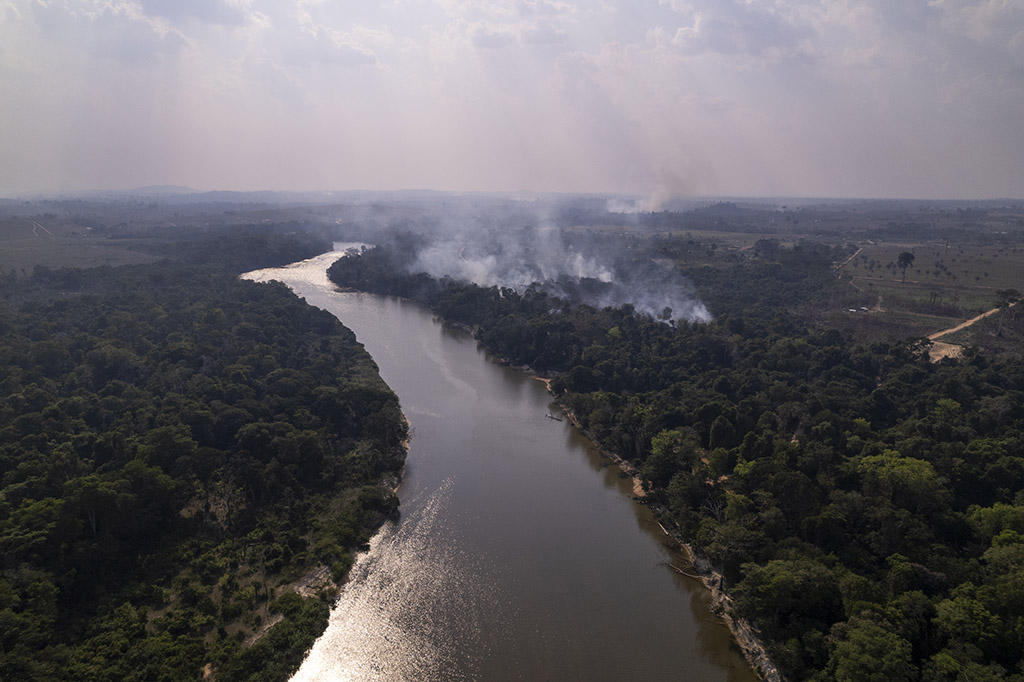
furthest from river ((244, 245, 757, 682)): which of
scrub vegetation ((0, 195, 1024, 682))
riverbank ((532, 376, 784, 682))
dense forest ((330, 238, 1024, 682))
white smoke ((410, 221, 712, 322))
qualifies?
white smoke ((410, 221, 712, 322))

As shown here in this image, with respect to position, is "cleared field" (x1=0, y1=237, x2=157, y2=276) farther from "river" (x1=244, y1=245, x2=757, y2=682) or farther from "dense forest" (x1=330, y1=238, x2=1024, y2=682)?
"river" (x1=244, y1=245, x2=757, y2=682)

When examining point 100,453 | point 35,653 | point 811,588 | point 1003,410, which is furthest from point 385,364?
point 1003,410

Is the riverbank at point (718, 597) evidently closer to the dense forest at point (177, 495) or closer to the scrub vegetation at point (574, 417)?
the scrub vegetation at point (574, 417)

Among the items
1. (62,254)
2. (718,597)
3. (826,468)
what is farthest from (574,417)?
(62,254)

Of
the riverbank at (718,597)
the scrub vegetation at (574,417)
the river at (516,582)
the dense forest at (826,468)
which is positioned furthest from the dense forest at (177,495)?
the dense forest at (826,468)

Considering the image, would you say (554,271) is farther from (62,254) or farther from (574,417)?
(62,254)

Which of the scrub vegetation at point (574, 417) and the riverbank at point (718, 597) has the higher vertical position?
the scrub vegetation at point (574, 417)
